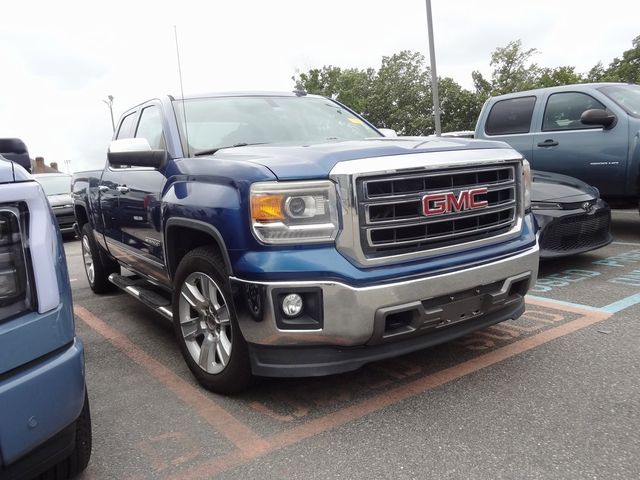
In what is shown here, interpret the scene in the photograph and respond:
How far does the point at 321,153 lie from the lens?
110 inches

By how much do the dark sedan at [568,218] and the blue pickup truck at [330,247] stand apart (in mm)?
1970

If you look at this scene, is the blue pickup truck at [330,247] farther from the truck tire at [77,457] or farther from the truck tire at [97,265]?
the truck tire at [97,265]

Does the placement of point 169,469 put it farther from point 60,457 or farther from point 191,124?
point 191,124

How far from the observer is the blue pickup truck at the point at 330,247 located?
8.52 ft

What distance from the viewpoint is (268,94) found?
438 centimetres

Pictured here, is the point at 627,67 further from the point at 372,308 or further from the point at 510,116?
the point at 372,308

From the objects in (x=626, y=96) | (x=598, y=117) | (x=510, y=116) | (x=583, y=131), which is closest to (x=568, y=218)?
(x=598, y=117)

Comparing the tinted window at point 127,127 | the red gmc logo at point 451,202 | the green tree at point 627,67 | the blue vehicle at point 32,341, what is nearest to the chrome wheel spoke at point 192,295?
the blue vehicle at point 32,341

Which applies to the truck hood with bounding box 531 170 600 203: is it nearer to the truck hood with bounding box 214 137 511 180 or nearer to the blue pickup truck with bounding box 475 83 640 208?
the blue pickup truck with bounding box 475 83 640 208

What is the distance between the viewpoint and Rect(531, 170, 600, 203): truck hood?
543cm

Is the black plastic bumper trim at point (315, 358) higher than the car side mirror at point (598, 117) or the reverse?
the reverse

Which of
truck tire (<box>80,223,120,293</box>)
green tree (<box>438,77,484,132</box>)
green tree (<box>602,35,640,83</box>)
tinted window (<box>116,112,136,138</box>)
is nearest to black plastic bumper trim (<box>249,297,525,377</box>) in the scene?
tinted window (<box>116,112,136,138</box>)

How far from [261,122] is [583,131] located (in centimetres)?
491

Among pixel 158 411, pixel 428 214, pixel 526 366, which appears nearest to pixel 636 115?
pixel 526 366
